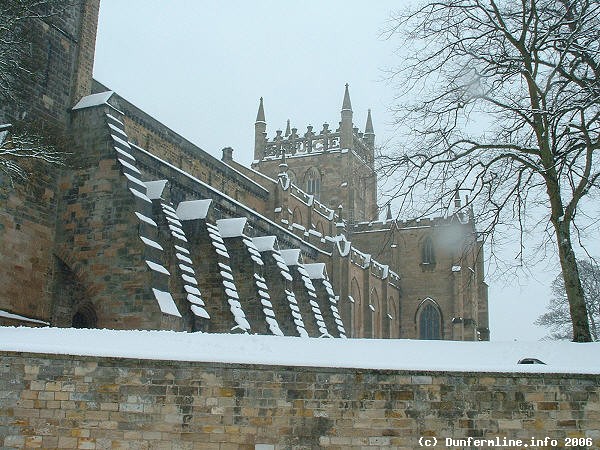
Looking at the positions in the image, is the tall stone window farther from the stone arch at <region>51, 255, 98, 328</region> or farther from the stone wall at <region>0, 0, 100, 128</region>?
the stone arch at <region>51, 255, 98, 328</region>

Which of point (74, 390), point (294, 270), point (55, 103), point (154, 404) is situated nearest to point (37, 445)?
point (74, 390)

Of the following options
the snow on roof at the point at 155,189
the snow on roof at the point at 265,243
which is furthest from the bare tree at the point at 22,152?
the snow on roof at the point at 265,243

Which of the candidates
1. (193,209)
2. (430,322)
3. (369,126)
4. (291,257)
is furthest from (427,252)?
(193,209)

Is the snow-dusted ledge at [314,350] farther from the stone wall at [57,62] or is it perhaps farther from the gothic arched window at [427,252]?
the gothic arched window at [427,252]

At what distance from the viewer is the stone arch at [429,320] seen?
178 ft

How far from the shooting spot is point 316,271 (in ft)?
116

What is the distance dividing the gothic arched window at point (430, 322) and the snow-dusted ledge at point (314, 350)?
137 feet

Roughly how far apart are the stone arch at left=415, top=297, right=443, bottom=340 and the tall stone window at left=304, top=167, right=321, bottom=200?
1296 cm

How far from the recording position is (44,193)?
20.3 m

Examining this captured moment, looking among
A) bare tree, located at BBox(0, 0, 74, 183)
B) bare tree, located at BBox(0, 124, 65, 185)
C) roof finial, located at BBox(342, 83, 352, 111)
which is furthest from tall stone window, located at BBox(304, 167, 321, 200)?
bare tree, located at BBox(0, 124, 65, 185)

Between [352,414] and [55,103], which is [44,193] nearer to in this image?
[55,103]

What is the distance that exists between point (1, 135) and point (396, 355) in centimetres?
1160

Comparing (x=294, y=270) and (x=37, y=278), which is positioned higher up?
(x=294, y=270)

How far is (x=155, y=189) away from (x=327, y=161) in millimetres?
41810
